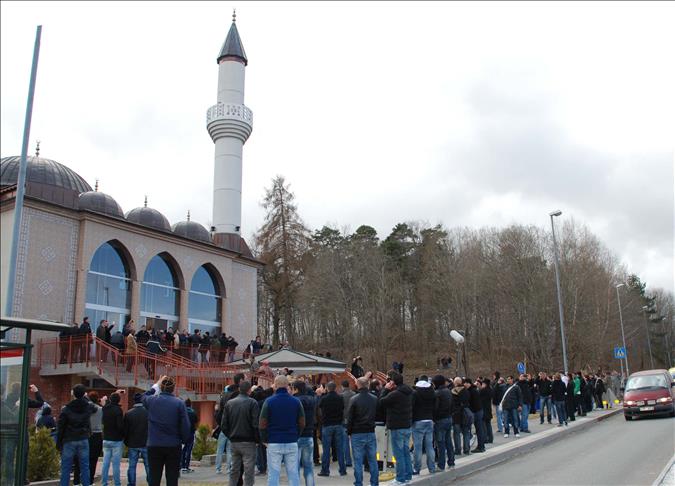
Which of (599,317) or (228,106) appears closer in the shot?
(228,106)

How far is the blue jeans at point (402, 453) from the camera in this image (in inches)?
392

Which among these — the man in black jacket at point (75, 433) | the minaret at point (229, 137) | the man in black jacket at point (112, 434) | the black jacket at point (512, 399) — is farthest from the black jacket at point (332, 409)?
the minaret at point (229, 137)

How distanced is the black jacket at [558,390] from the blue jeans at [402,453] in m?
11.7

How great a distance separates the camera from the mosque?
22703 millimetres

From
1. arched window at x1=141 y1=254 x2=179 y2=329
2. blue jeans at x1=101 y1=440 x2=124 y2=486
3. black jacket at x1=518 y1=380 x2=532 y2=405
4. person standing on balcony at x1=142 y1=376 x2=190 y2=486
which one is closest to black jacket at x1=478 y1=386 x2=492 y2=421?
black jacket at x1=518 y1=380 x2=532 y2=405

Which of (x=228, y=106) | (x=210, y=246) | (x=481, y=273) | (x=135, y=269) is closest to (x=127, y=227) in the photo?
(x=135, y=269)

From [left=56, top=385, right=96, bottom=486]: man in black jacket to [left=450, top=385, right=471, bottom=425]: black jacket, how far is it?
7.39m

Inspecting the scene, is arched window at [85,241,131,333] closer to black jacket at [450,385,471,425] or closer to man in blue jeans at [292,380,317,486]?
black jacket at [450,385,471,425]

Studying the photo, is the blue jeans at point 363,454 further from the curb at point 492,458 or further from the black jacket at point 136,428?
the black jacket at point 136,428

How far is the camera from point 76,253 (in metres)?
24.1

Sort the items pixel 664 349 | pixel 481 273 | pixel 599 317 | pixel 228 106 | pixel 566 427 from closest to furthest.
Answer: pixel 566 427 → pixel 228 106 → pixel 599 317 → pixel 481 273 → pixel 664 349

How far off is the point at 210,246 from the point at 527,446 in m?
19.9

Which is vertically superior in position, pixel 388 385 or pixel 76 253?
pixel 76 253

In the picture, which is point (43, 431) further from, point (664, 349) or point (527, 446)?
point (664, 349)
